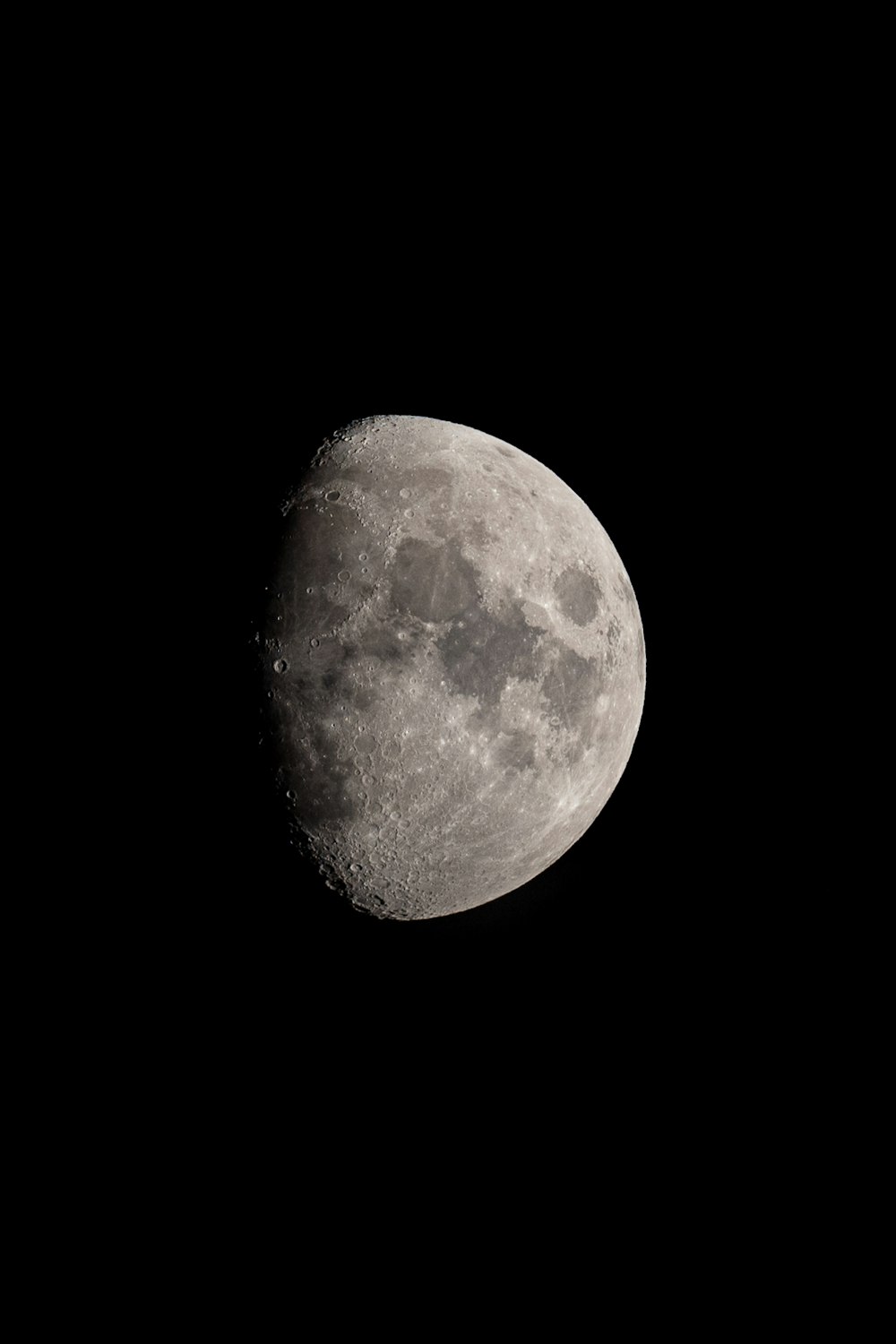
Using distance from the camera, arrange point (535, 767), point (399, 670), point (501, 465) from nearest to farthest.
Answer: point (399, 670), point (535, 767), point (501, 465)

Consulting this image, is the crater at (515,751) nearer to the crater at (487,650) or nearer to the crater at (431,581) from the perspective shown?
the crater at (487,650)

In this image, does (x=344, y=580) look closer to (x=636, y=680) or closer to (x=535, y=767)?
(x=535, y=767)

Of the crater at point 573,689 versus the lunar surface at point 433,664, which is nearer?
the lunar surface at point 433,664

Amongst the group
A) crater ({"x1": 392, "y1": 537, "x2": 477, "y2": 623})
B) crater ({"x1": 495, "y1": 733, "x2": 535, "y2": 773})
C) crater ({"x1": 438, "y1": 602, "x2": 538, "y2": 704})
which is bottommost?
crater ({"x1": 495, "y1": 733, "x2": 535, "y2": 773})

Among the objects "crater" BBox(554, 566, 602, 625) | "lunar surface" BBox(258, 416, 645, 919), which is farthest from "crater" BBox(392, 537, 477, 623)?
"crater" BBox(554, 566, 602, 625)

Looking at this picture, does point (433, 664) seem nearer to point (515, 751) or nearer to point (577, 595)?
point (515, 751)

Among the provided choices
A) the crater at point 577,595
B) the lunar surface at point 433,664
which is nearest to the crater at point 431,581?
the lunar surface at point 433,664

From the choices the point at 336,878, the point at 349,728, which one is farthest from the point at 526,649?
the point at 336,878

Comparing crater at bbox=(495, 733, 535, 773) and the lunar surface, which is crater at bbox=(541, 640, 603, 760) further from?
crater at bbox=(495, 733, 535, 773)
